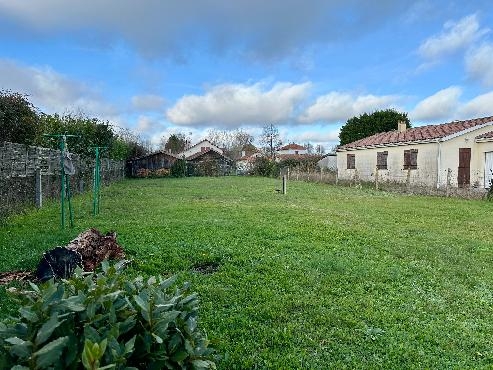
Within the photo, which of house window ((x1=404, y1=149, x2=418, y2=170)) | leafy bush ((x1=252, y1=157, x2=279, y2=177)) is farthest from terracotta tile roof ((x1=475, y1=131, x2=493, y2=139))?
leafy bush ((x1=252, y1=157, x2=279, y2=177))

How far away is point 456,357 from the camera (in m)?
3.15

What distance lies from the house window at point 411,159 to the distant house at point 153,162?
22055 millimetres

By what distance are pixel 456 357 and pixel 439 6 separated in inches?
396

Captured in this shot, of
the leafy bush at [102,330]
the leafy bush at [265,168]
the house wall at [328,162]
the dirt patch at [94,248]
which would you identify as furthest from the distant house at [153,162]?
the leafy bush at [102,330]

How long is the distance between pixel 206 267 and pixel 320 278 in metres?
1.57

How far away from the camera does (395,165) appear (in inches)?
962

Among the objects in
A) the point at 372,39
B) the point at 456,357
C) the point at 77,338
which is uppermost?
the point at 372,39

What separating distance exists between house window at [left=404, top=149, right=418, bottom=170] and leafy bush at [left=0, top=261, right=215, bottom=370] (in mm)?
23250

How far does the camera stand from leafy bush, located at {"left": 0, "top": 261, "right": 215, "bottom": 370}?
4.13ft

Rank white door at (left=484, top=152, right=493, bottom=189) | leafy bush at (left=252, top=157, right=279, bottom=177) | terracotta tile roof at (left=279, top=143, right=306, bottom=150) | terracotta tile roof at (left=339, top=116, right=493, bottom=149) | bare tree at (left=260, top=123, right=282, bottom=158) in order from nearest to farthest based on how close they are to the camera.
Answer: white door at (left=484, top=152, right=493, bottom=189) → terracotta tile roof at (left=339, top=116, right=493, bottom=149) → leafy bush at (left=252, top=157, right=279, bottom=177) → bare tree at (left=260, top=123, right=282, bottom=158) → terracotta tile roof at (left=279, top=143, right=306, bottom=150)

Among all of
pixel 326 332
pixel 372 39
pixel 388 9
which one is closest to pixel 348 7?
pixel 388 9

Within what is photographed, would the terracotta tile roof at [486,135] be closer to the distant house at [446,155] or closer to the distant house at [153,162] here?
the distant house at [446,155]

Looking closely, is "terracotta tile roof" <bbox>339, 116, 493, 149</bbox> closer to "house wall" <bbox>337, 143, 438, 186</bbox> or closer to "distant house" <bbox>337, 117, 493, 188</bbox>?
"distant house" <bbox>337, 117, 493, 188</bbox>

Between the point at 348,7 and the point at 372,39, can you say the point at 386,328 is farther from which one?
the point at 372,39
